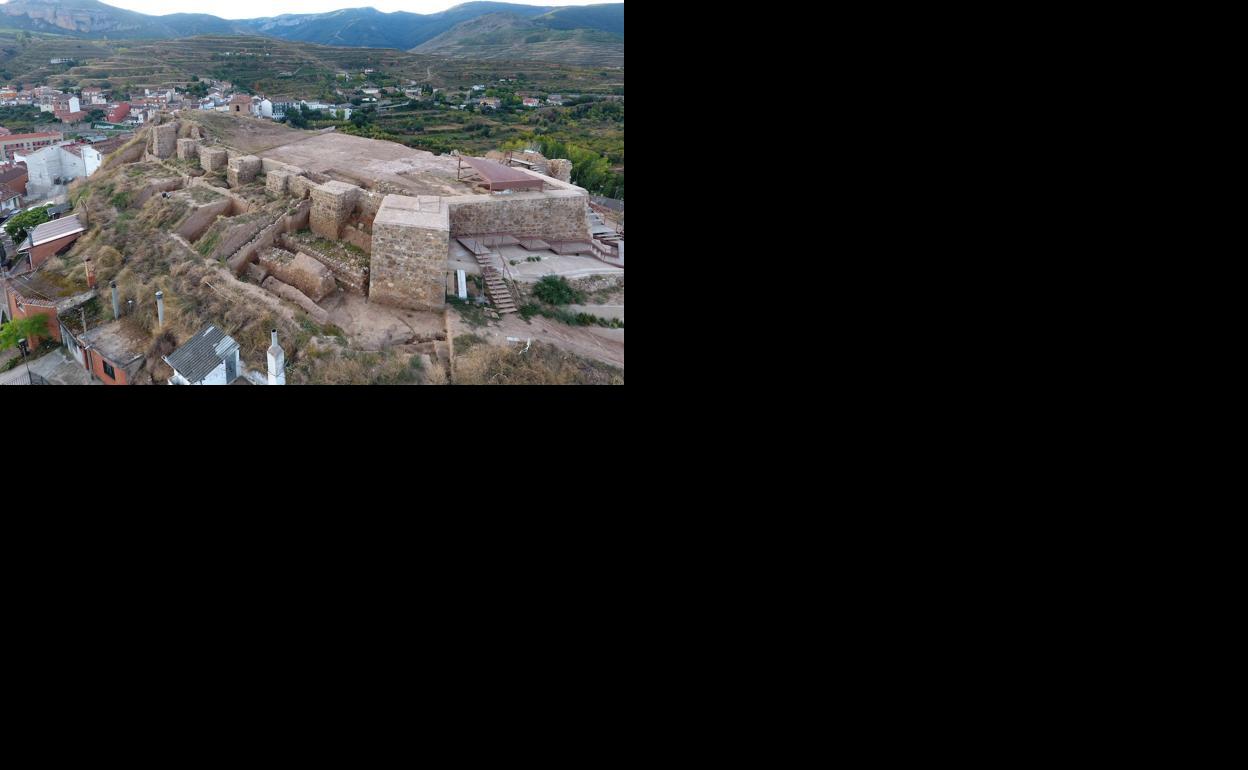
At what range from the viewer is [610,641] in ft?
4.68

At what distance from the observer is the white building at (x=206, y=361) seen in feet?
13.1

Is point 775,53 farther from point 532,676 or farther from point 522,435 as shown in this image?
point 532,676

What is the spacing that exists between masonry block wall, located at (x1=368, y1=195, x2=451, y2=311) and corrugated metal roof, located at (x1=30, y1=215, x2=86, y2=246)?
9.23 feet

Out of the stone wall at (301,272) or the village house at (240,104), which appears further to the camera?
the village house at (240,104)

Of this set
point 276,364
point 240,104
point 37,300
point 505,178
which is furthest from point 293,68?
point 276,364

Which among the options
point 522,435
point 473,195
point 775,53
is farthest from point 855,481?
point 473,195

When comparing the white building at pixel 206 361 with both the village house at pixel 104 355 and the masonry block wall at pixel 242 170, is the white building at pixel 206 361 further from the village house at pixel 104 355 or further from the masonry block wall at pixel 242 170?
the masonry block wall at pixel 242 170

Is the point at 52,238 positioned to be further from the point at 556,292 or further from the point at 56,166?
the point at 556,292

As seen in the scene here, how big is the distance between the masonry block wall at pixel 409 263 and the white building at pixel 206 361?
1.30 m

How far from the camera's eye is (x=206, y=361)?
4207 millimetres

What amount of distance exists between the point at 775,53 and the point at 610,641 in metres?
1.19

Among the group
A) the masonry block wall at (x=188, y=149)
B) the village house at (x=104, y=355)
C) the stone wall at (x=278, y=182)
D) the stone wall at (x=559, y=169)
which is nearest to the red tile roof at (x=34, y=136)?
the masonry block wall at (x=188, y=149)

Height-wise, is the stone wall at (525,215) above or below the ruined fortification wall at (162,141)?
below

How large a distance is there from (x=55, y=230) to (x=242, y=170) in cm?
186
